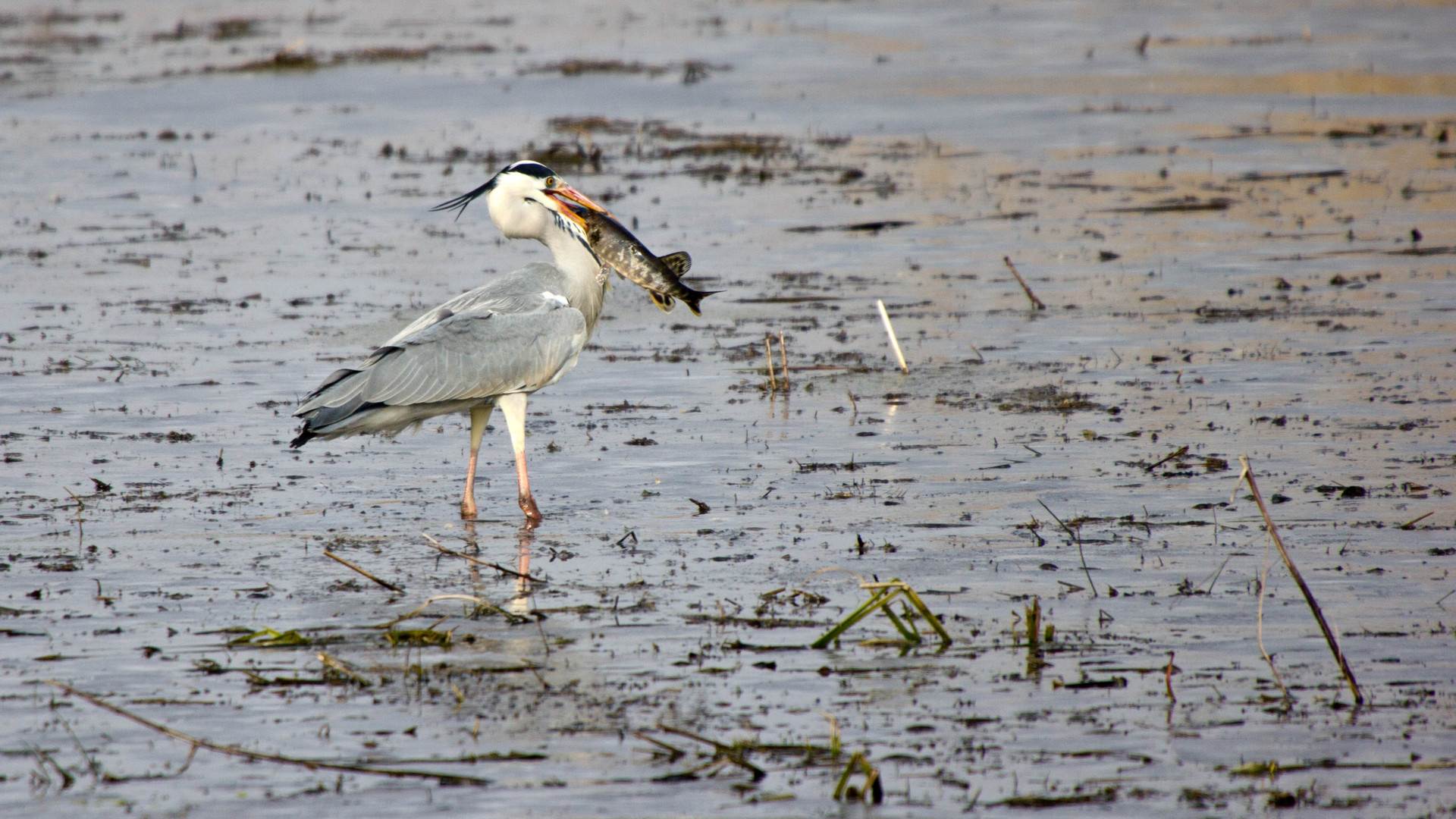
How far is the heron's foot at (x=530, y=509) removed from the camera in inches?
330

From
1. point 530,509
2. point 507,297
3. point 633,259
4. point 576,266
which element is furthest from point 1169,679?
point 576,266

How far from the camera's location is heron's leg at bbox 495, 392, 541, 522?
8406mm

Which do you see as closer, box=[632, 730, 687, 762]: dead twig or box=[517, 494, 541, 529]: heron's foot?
box=[632, 730, 687, 762]: dead twig

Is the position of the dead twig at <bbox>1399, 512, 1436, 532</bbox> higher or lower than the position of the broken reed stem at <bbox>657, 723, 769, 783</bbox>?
higher

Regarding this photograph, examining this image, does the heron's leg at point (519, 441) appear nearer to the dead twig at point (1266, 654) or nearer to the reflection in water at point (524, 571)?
the reflection in water at point (524, 571)

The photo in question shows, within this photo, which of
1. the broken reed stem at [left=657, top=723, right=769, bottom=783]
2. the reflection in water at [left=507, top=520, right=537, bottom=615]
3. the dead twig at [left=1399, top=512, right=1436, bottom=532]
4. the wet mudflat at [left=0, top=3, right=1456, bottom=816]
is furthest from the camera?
the dead twig at [left=1399, top=512, right=1436, bottom=532]

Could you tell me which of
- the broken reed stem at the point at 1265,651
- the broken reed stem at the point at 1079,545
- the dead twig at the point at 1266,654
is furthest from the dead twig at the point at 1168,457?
the dead twig at the point at 1266,654

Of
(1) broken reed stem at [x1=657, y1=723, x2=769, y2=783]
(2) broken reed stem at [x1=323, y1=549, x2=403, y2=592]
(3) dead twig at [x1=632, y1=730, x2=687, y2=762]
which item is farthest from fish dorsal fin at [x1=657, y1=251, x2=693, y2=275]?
(1) broken reed stem at [x1=657, y1=723, x2=769, y2=783]

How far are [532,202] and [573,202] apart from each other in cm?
22

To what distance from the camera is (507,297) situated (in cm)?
909

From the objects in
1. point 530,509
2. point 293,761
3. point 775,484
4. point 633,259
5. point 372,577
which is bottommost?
point 293,761

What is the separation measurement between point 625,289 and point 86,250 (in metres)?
5.56

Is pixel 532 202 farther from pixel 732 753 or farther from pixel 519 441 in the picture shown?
pixel 732 753

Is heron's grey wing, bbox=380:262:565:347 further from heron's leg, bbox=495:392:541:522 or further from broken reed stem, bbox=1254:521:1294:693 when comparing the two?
broken reed stem, bbox=1254:521:1294:693
